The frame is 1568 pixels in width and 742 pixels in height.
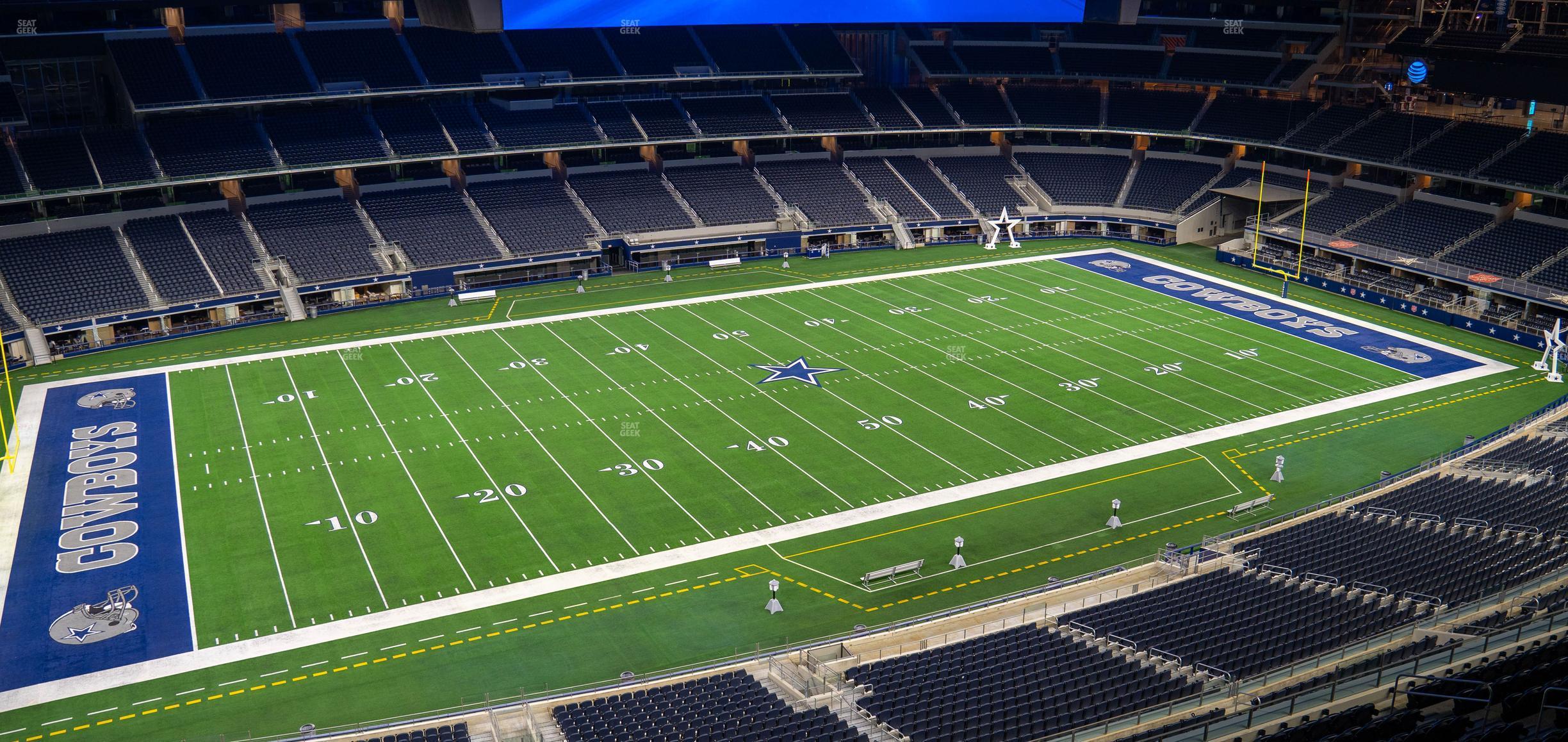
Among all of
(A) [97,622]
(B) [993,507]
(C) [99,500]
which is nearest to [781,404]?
(B) [993,507]

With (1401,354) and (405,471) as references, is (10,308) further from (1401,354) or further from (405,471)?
(1401,354)

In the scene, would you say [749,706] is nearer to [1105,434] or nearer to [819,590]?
[819,590]

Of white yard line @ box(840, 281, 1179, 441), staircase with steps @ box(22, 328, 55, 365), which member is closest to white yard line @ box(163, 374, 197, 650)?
staircase with steps @ box(22, 328, 55, 365)

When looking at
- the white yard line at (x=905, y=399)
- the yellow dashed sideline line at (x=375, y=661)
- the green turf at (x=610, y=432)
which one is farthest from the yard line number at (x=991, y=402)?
the yellow dashed sideline line at (x=375, y=661)

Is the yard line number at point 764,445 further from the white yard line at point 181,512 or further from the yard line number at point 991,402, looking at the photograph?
the white yard line at point 181,512

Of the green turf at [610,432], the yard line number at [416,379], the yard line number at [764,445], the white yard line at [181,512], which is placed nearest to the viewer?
the white yard line at [181,512]

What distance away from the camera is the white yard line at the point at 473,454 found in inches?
1227

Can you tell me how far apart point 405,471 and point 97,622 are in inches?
381

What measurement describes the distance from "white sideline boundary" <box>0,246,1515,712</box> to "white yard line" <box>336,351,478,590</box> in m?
1.71

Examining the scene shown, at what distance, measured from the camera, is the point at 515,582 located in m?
29.4

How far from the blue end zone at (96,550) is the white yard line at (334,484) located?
13.0ft

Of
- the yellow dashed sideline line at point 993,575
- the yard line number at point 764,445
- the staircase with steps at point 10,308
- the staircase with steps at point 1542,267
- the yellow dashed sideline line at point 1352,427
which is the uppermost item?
the staircase with steps at point 1542,267

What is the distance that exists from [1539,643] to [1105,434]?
18403 mm

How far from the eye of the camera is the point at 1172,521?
3234 cm
